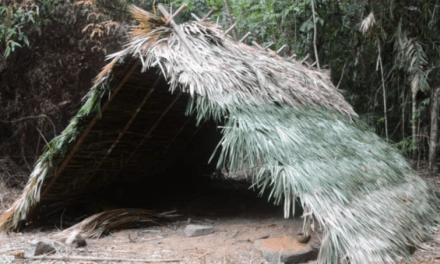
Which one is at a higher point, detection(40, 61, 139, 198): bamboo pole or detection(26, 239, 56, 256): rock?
detection(40, 61, 139, 198): bamboo pole

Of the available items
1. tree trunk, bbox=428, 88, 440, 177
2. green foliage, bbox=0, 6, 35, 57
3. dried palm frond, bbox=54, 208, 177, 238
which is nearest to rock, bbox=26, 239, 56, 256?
dried palm frond, bbox=54, 208, 177, 238

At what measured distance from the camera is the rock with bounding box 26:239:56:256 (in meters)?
2.78

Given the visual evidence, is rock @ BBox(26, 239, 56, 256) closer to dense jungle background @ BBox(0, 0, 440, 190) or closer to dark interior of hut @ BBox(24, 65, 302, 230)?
dark interior of hut @ BBox(24, 65, 302, 230)

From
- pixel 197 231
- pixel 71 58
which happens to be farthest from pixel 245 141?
pixel 71 58

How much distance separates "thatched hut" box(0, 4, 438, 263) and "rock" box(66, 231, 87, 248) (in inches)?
28.6

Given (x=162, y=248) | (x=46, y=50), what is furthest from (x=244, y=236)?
(x=46, y=50)

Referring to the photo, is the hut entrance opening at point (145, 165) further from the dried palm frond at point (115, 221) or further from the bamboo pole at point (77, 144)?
the dried palm frond at point (115, 221)

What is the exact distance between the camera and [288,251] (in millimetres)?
2773

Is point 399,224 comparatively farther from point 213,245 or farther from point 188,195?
point 188,195

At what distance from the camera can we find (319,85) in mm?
5105

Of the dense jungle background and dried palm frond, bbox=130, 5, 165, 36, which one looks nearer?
dried palm frond, bbox=130, 5, 165, 36

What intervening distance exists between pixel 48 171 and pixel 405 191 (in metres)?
3.66

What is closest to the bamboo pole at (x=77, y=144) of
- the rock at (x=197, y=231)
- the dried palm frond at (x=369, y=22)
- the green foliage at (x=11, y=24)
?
the rock at (x=197, y=231)

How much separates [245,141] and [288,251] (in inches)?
35.9
